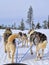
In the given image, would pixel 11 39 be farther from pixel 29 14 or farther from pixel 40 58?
pixel 29 14

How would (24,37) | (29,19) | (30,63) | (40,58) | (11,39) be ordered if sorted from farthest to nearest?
(29,19) < (24,37) < (40,58) < (30,63) < (11,39)

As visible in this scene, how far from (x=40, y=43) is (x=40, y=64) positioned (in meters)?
0.97

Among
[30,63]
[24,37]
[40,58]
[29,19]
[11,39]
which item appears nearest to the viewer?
[11,39]

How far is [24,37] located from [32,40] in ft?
14.0

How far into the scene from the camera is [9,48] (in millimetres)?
10102

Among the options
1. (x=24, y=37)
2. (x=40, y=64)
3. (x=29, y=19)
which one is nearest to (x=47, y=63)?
(x=40, y=64)

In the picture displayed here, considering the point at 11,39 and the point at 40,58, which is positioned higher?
the point at 11,39

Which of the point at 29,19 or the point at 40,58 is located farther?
the point at 29,19

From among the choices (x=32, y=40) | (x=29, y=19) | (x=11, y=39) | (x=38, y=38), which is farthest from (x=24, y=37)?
(x=29, y=19)

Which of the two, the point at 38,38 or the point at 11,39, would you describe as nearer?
the point at 11,39

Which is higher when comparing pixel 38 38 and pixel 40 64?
pixel 38 38

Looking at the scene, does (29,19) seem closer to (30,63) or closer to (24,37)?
(24,37)

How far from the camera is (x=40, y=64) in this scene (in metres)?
10.1

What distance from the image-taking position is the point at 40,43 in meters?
10.8
